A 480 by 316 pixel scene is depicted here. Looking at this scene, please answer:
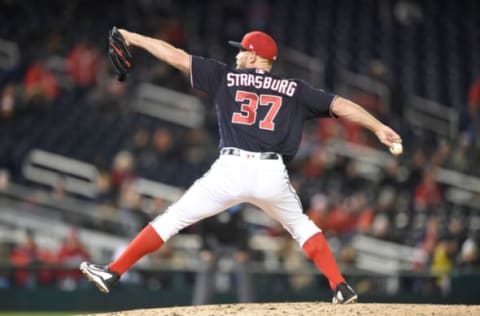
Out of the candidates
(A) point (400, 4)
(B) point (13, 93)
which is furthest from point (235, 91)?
(A) point (400, 4)

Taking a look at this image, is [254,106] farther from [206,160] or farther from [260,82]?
[206,160]

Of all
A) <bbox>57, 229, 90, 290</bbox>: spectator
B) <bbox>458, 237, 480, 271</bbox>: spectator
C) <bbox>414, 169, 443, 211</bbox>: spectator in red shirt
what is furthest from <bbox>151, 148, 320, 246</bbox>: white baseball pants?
<bbox>414, 169, 443, 211</bbox>: spectator in red shirt

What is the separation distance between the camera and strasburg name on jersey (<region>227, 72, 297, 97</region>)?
7699 millimetres

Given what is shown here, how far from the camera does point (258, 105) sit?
25.2ft

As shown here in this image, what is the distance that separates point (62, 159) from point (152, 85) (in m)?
2.45

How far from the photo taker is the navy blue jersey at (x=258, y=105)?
761cm

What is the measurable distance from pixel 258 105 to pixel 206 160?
793cm

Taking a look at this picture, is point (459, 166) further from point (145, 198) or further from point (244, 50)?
point (244, 50)

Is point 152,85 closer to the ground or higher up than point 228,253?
higher up

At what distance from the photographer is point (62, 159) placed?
15141 millimetres

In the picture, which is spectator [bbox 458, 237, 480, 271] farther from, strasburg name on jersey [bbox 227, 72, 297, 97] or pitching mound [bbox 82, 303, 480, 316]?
strasburg name on jersey [bbox 227, 72, 297, 97]

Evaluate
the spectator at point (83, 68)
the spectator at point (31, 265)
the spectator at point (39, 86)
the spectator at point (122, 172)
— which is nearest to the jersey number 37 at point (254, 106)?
the spectator at point (31, 265)

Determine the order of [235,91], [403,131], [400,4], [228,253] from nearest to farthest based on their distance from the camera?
[235,91]
[228,253]
[403,131]
[400,4]

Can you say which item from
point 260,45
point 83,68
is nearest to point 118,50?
point 260,45
